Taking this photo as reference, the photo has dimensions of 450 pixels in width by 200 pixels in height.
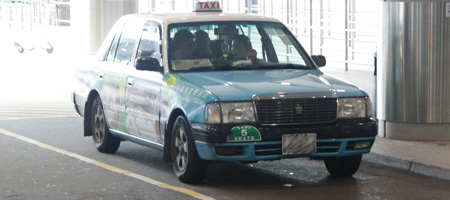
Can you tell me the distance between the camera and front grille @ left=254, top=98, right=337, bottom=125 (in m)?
8.12

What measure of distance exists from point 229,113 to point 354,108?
48.8 inches

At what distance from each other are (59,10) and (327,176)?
100 feet

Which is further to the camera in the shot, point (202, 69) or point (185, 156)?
point (202, 69)

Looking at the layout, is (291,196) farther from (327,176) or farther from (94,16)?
(94,16)

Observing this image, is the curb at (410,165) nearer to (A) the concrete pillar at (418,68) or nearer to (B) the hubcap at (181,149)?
(A) the concrete pillar at (418,68)

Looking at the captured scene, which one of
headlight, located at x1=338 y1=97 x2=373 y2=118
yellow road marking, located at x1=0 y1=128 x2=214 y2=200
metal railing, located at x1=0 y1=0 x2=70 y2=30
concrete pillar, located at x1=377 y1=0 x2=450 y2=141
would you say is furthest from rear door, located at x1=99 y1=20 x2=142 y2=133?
metal railing, located at x1=0 y1=0 x2=70 y2=30

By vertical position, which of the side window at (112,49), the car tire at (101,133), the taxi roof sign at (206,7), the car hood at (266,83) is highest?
the taxi roof sign at (206,7)

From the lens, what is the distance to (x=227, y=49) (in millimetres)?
9430

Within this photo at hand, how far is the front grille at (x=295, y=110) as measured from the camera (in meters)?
8.12

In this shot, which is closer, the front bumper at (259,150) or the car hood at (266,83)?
the front bumper at (259,150)

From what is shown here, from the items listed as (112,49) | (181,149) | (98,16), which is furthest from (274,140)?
(98,16)

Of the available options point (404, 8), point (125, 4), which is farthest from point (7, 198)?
point (125, 4)

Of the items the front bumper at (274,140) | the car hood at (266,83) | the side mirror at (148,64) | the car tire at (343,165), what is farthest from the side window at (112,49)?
the car tire at (343,165)

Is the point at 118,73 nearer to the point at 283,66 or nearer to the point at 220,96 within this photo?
the point at 283,66
